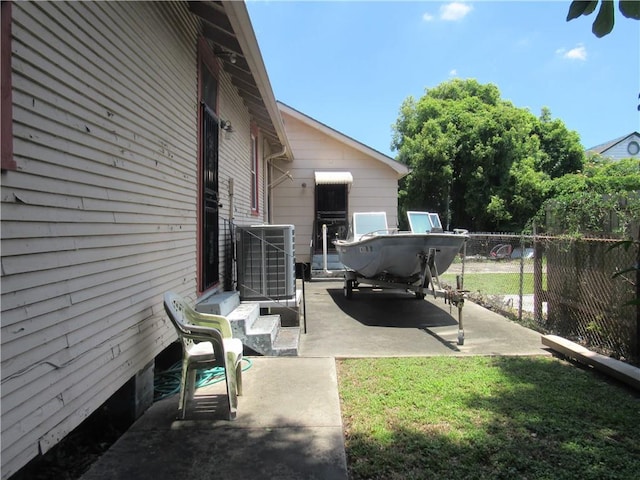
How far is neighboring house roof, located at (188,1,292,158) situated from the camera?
4180 mm

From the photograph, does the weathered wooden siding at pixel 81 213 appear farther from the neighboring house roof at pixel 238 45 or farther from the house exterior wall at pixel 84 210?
the neighboring house roof at pixel 238 45

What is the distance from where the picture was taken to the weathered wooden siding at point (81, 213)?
207cm

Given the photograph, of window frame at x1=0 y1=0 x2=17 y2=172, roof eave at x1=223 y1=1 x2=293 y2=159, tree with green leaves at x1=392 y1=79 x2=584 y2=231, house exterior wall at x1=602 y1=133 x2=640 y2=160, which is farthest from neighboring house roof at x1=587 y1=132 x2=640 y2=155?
window frame at x1=0 y1=0 x2=17 y2=172

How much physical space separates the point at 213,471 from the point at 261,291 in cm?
404

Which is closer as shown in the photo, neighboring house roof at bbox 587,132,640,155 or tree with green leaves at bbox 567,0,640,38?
tree with green leaves at bbox 567,0,640,38

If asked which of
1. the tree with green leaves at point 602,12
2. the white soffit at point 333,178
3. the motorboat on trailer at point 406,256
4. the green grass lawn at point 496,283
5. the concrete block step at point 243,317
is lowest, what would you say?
the green grass lawn at point 496,283

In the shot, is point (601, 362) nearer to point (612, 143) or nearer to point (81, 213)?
point (81, 213)

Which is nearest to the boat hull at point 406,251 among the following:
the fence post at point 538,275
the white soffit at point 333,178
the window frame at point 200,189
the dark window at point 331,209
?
the fence post at point 538,275

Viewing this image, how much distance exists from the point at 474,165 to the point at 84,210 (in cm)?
2431

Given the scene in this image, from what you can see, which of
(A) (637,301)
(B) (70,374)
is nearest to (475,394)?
(A) (637,301)

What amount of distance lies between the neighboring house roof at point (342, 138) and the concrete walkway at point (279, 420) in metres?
7.74

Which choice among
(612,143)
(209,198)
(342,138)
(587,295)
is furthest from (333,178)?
(612,143)

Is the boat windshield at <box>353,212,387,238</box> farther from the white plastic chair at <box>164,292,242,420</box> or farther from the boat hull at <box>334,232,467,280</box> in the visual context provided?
the white plastic chair at <box>164,292,242,420</box>

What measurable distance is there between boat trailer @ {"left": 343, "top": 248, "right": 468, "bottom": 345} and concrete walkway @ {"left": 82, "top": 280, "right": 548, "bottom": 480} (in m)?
0.59
